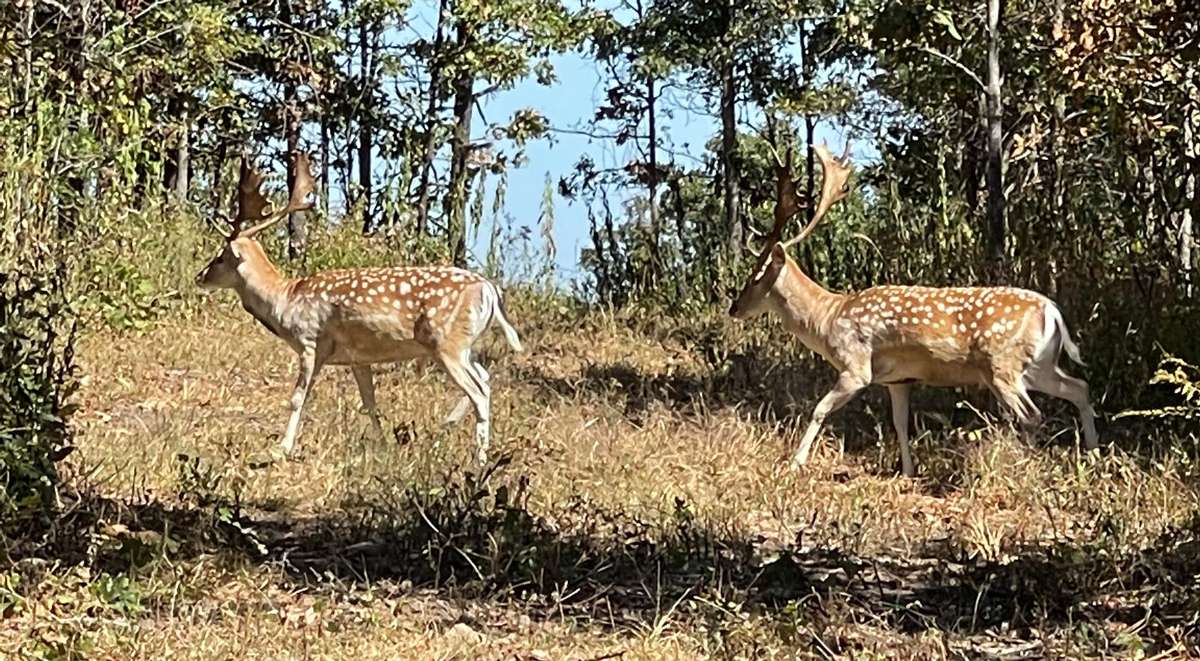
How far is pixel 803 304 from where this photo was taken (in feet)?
29.3

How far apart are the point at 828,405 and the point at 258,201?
150 inches

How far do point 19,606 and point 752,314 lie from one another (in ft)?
17.6

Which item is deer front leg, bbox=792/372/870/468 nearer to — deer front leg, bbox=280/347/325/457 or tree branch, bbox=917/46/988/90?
tree branch, bbox=917/46/988/90

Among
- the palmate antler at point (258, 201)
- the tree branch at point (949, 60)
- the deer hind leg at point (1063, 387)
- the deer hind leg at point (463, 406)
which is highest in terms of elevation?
the tree branch at point (949, 60)

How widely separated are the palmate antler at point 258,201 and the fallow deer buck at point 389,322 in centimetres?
65

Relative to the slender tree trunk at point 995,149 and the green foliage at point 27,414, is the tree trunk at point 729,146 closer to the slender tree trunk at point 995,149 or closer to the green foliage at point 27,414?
the slender tree trunk at point 995,149

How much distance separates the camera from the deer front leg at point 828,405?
316 inches

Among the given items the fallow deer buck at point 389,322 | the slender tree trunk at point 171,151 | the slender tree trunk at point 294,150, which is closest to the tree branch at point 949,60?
the fallow deer buck at point 389,322

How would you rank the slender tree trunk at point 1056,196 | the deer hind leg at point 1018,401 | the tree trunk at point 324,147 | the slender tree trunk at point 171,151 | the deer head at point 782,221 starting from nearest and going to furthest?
the deer hind leg at point 1018,401
the deer head at point 782,221
the slender tree trunk at point 1056,196
the slender tree trunk at point 171,151
the tree trunk at point 324,147

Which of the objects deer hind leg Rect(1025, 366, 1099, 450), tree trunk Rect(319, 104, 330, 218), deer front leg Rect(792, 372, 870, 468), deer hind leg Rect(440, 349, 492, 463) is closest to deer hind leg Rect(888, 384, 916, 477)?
deer front leg Rect(792, 372, 870, 468)

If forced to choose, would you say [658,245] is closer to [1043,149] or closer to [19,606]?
[1043,149]

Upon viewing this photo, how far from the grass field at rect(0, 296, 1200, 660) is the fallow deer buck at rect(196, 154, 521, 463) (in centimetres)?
28

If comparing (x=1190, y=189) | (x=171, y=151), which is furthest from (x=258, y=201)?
(x=171, y=151)

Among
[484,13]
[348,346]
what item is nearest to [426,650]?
[348,346]
